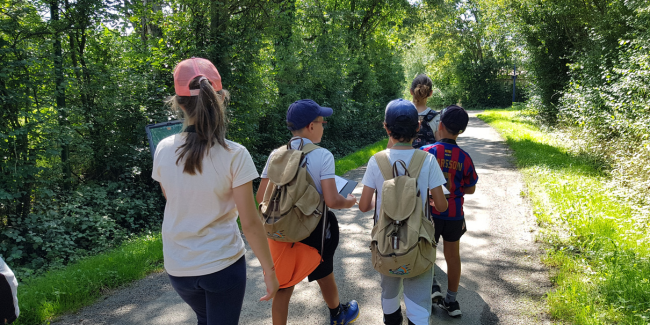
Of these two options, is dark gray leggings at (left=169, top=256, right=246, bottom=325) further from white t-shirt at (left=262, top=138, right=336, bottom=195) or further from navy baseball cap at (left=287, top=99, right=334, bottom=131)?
navy baseball cap at (left=287, top=99, right=334, bottom=131)

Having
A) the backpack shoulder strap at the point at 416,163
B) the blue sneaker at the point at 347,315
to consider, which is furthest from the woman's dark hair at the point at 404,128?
the blue sneaker at the point at 347,315

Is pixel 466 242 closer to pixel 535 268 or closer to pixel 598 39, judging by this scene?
pixel 535 268

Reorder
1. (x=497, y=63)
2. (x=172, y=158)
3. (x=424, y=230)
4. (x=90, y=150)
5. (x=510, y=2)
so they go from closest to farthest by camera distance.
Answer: (x=172, y=158) → (x=424, y=230) → (x=90, y=150) → (x=510, y=2) → (x=497, y=63)

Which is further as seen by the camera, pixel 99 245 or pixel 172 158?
pixel 99 245

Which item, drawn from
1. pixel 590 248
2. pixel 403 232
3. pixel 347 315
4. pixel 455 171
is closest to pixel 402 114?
pixel 403 232

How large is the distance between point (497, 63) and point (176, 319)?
4368 centimetres

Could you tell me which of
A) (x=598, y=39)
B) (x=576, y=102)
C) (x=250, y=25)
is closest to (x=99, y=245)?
(x=250, y=25)

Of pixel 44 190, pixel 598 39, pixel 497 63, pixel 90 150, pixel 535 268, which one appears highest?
pixel 497 63

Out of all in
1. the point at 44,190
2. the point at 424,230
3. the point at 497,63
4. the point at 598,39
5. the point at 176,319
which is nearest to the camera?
the point at 424,230

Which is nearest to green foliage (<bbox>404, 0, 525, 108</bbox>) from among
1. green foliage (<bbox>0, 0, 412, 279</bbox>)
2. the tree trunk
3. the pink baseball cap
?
green foliage (<bbox>0, 0, 412, 279</bbox>)

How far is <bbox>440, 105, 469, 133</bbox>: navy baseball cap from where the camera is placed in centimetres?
324

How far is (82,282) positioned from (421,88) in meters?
4.14

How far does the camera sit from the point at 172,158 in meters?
1.87

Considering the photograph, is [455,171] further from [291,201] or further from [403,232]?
[291,201]
